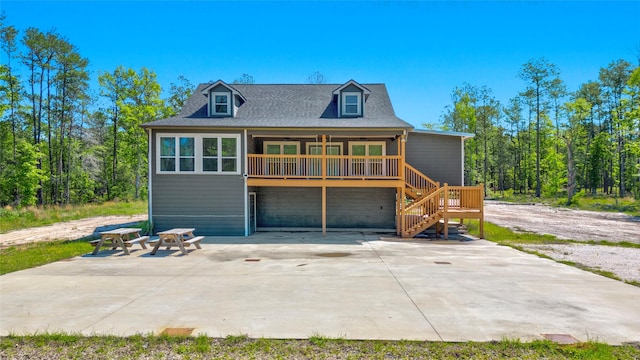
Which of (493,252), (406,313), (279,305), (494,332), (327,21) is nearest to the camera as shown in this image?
(494,332)

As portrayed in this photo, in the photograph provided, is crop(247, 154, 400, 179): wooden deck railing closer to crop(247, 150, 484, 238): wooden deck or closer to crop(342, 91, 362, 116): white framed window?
crop(247, 150, 484, 238): wooden deck

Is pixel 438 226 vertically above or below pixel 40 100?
below

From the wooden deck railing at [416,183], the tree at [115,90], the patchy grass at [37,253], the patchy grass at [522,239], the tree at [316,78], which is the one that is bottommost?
the patchy grass at [522,239]

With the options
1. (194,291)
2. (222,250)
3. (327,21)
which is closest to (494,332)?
(194,291)

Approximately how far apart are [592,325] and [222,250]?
9.43m

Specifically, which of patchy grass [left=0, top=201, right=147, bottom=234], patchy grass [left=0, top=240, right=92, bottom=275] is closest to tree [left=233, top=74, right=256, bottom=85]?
patchy grass [left=0, top=201, right=147, bottom=234]

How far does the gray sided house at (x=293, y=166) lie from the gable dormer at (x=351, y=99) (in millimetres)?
47

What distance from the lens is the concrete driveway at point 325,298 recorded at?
182 inches

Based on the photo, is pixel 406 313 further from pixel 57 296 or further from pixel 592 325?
pixel 57 296

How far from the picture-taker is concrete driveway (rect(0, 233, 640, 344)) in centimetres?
462

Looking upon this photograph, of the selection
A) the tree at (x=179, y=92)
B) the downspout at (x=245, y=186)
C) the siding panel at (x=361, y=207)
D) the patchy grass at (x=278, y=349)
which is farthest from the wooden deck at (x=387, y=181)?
the tree at (x=179, y=92)

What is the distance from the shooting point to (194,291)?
6.41m

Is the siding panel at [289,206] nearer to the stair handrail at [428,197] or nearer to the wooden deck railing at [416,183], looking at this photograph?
the wooden deck railing at [416,183]

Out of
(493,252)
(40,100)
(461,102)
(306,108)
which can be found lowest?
(493,252)
